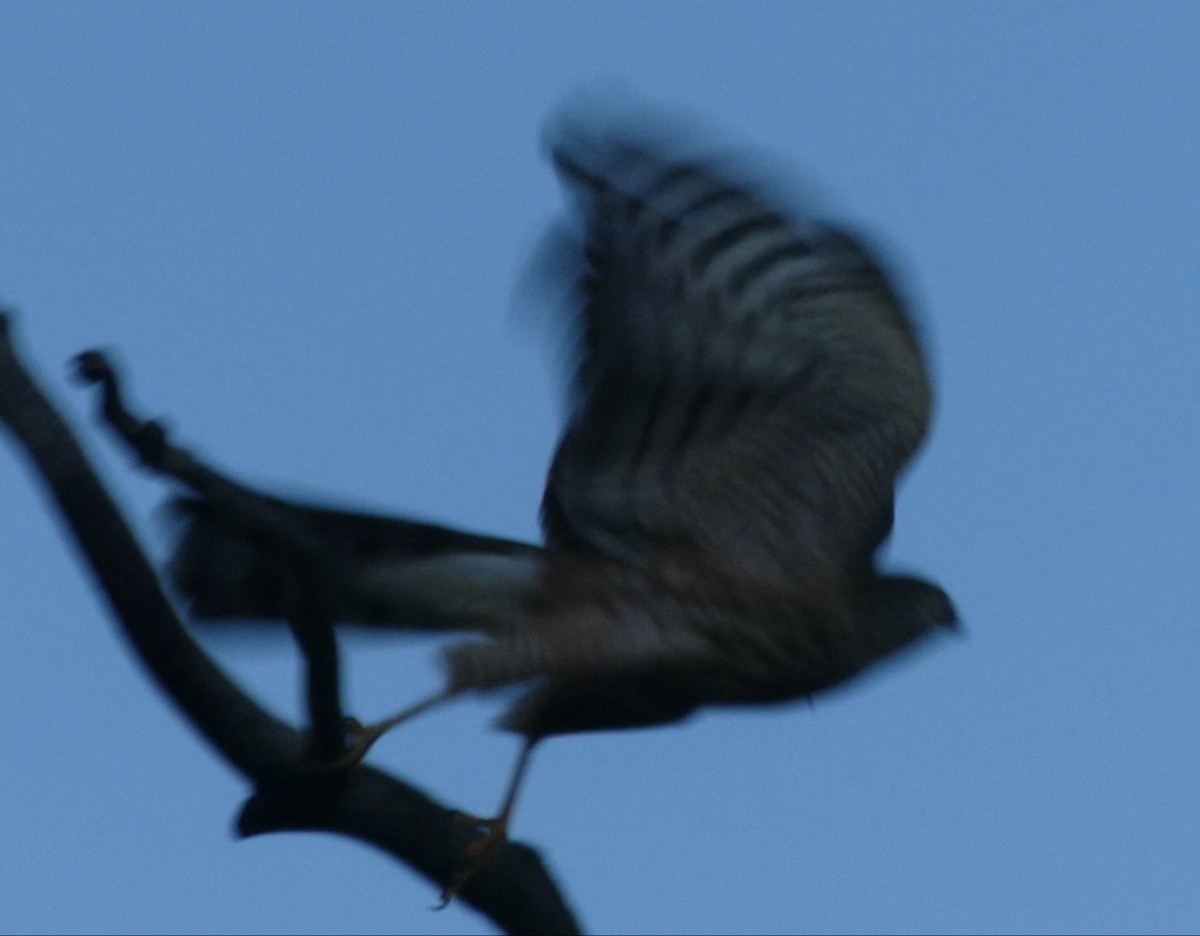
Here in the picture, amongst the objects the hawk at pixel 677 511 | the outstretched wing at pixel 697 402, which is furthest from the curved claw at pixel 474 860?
the outstretched wing at pixel 697 402

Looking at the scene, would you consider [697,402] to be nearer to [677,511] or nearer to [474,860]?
[677,511]

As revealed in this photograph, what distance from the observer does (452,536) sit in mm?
5512

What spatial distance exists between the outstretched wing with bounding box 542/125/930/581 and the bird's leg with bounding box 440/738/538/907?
0.60 m

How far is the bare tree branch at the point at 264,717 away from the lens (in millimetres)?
3762

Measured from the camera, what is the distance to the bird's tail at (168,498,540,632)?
5.37 meters

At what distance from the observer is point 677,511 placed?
5840 mm

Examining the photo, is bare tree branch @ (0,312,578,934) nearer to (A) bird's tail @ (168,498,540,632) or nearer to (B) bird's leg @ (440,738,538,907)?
(B) bird's leg @ (440,738,538,907)

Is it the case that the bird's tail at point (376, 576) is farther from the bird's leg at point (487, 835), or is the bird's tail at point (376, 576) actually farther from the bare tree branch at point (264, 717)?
the bare tree branch at point (264, 717)

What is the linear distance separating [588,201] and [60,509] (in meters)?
2.34

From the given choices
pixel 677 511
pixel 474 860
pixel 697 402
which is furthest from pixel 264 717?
pixel 697 402

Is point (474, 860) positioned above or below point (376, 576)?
below

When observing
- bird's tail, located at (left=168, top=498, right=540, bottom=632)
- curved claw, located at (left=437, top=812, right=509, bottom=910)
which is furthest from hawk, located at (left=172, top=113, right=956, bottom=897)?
curved claw, located at (left=437, top=812, right=509, bottom=910)

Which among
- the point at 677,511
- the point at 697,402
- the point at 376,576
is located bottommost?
the point at 376,576

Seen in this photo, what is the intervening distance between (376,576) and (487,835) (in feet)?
2.52
